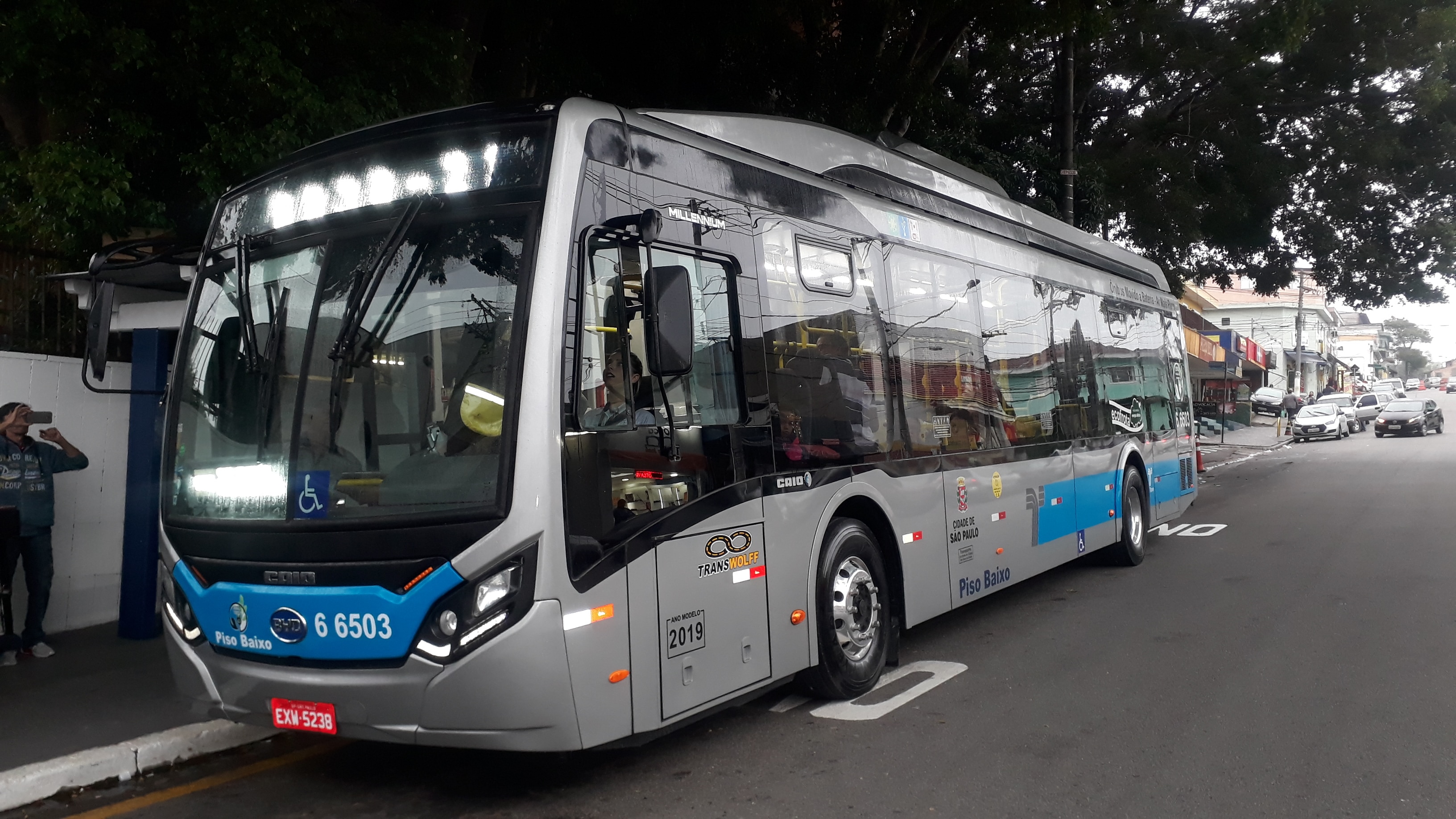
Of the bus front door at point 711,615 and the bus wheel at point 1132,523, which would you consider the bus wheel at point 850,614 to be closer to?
the bus front door at point 711,615

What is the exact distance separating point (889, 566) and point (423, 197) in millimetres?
3721

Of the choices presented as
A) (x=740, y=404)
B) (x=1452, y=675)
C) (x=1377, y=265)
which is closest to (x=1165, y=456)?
(x=1452, y=675)

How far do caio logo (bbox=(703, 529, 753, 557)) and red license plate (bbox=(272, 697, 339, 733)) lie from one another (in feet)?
5.80

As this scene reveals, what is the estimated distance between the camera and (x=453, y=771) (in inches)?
202

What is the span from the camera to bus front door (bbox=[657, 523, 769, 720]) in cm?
475

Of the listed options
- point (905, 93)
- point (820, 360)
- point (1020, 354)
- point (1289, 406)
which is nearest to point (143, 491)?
point (820, 360)

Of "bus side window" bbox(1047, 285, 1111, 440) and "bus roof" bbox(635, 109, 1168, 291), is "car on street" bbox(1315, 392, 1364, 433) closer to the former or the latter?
"bus side window" bbox(1047, 285, 1111, 440)

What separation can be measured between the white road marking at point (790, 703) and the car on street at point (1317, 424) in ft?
134

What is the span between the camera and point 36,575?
23.7 feet

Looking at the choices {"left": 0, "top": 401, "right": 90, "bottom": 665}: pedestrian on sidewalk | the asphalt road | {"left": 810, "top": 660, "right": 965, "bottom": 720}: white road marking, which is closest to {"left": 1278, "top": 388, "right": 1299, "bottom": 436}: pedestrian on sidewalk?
the asphalt road

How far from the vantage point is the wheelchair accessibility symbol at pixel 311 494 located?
4371 mm

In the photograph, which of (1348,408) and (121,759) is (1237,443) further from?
(121,759)

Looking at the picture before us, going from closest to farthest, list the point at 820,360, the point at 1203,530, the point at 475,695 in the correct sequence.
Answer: the point at 475,695
the point at 820,360
the point at 1203,530

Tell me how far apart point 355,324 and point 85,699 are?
11.8 ft
